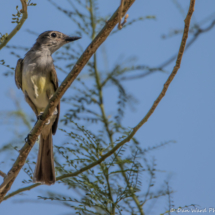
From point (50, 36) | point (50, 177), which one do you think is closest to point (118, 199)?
point (50, 177)

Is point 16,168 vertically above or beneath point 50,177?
beneath

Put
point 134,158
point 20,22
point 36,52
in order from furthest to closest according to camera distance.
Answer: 1. point 36,52
2. point 134,158
3. point 20,22

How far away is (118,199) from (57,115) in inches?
79.8

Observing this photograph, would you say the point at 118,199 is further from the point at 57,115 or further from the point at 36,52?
the point at 36,52

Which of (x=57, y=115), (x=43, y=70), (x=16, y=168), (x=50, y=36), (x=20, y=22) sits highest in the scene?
(x=50, y=36)

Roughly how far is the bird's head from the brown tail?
4.37 ft

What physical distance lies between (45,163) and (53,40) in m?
2.01

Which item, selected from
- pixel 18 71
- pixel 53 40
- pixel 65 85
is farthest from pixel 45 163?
pixel 53 40

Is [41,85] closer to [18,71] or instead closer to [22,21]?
[18,71]

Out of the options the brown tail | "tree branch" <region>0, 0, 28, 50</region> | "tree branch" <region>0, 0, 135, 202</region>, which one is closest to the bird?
the brown tail

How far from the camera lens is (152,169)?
10.5ft

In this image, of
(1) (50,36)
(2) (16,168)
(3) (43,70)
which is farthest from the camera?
(1) (50,36)

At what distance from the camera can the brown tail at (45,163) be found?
12.8 feet

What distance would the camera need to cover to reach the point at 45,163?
164 inches
